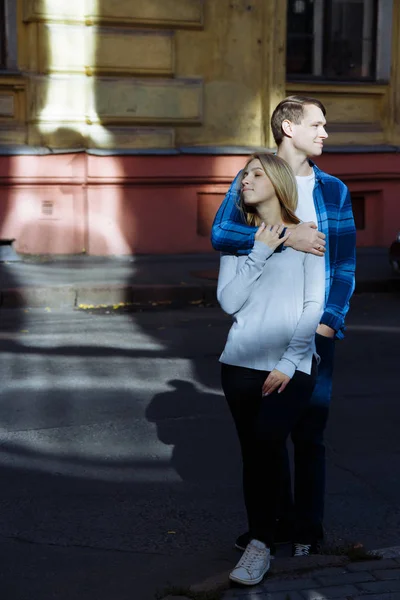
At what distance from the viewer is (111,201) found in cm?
1352

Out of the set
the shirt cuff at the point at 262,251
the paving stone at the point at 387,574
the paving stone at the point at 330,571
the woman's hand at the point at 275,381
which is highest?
the shirt cuff at the point at 262,251

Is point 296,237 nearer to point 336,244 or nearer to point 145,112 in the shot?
point 336,244

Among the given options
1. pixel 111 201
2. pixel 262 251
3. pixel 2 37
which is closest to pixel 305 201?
pixel 262 251

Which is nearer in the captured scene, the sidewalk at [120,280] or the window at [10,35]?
the sidewalk at [120,280]

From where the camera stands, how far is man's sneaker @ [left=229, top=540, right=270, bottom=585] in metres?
3.52

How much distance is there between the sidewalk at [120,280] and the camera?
1087 cm

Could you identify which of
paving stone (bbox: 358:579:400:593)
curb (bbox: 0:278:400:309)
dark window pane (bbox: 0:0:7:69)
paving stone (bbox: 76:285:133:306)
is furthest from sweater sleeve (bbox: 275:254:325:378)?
dark window pane (bbox: 0:0:7:69)

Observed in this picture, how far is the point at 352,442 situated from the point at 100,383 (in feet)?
6.85

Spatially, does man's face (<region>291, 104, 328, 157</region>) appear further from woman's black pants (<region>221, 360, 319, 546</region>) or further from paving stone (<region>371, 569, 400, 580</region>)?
paving stone (<region>371, 569, 400, 580</region>)

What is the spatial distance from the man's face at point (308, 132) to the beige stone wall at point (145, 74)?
389 inches

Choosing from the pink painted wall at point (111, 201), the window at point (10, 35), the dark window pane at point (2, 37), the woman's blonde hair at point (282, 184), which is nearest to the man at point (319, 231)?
the woman's blonde hair at point (282, 184)

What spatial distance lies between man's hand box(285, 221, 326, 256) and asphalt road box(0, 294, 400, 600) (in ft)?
4.30

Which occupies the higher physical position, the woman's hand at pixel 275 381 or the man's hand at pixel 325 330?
the man's hand at pixel 325 330

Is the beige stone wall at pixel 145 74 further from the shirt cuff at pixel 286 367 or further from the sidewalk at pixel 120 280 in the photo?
the shirt cuff at pixel 286 367
